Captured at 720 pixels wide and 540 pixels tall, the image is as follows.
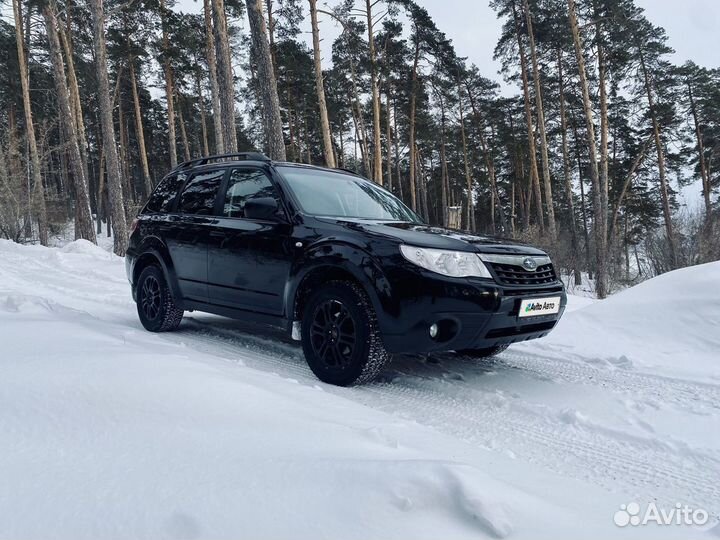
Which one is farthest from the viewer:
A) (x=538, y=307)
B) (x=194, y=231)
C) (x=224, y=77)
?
(x=224, y=77)

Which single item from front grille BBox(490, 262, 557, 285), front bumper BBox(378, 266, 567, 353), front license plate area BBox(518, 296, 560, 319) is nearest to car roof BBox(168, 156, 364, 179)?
front bumper BBox(378, 266, 567, 353)

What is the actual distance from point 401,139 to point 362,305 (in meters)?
31.8

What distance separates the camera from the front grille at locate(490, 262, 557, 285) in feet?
10.3

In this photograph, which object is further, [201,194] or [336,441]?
[201,194]

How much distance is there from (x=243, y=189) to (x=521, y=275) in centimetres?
250

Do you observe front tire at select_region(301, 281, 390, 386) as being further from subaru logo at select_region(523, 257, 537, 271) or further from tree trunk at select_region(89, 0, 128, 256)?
tree trunk at select_region(89, 0, 128, 256)

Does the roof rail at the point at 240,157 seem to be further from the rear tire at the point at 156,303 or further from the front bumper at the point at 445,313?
the front bumper at the point at 445,313

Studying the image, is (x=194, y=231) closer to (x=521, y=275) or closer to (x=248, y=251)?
(x=248, y=251)

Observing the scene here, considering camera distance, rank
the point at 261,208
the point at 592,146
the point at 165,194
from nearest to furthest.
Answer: the point at 261,208
the point at 165,194
the point at 592,146

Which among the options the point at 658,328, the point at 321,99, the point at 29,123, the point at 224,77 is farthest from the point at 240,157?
the point at 29,123

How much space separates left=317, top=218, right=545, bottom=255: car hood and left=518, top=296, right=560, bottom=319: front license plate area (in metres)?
0.36

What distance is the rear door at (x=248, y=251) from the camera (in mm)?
3756

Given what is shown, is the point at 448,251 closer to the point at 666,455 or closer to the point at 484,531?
the point at 666,455

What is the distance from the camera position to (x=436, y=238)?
3.19 metres
